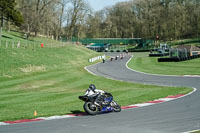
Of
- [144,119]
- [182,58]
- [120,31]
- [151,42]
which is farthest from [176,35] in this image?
[144,119]

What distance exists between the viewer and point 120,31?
147 m

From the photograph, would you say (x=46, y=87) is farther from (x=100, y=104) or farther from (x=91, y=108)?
(x=91, y=108)

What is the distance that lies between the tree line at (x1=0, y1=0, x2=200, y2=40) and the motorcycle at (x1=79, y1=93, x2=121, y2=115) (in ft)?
252

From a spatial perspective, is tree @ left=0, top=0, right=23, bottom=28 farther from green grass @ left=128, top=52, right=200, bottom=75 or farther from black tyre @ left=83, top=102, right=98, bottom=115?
black tyre @ left=83, top=102, right=98, bottom=115

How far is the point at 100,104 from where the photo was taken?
48.5ft

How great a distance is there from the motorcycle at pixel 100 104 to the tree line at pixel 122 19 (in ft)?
252

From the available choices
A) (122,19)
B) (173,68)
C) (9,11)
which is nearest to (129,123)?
(173,68)

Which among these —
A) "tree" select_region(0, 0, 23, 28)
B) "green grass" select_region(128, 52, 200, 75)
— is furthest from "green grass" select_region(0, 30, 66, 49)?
"green grass" select_region(128, 52, 200, 75)

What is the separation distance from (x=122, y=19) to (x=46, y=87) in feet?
387

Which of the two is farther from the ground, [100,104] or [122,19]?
[122,19]

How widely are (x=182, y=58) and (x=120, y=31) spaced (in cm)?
9386

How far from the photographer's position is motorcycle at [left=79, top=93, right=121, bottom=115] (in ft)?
47.6

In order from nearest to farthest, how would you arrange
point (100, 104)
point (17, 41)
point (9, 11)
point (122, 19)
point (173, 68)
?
point (100, 104) < point (173, 68) < point (17, 41) < point (9, 11) < point (122, 19)

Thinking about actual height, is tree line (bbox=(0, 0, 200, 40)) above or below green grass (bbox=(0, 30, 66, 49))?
above
